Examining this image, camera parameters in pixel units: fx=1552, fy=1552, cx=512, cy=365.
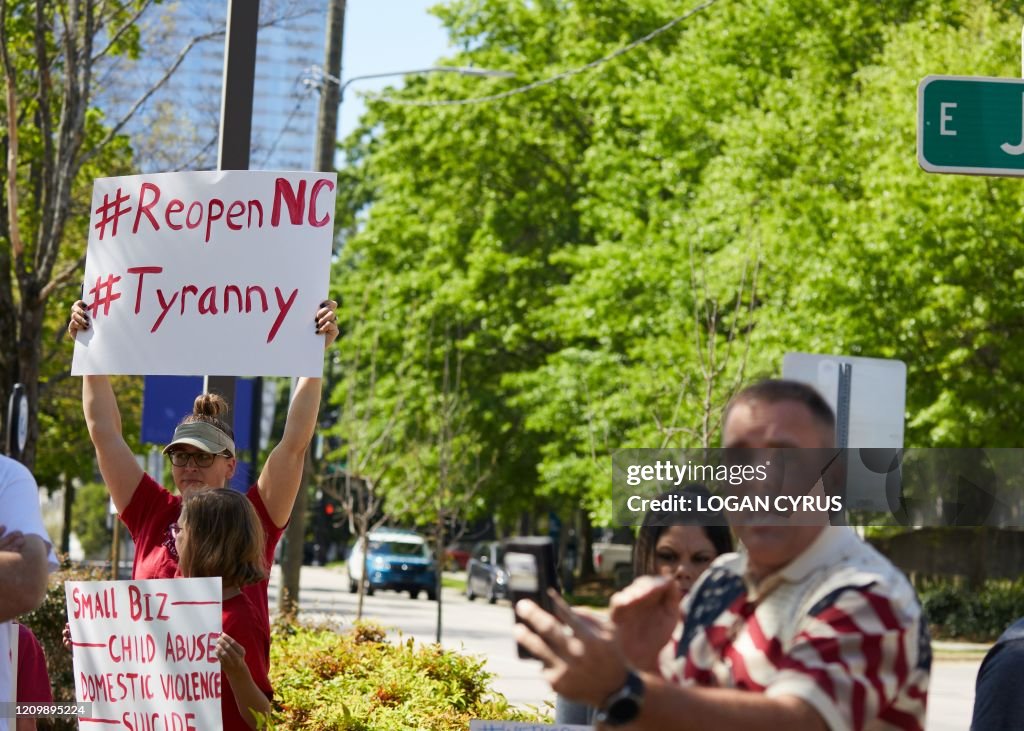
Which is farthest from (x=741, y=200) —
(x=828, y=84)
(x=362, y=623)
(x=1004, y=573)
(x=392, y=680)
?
(x=392, y=680)

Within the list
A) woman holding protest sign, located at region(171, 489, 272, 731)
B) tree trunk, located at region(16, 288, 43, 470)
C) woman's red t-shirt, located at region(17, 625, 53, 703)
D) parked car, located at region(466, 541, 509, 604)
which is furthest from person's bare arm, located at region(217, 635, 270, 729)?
parked car, located at region(466, 541, 509, 604)

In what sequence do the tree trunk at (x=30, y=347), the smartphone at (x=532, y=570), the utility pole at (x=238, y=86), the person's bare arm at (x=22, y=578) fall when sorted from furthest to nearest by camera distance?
the tree trunk at (x=30, y=347) < the utility pole at (x=238, y=86) < the person's bare arm at (x=22, y=578) < the smartphone at (x=532, y=570)

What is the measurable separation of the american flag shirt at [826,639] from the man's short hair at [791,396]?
18 cm

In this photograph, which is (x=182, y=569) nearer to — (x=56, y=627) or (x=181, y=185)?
(x=181, y=185)

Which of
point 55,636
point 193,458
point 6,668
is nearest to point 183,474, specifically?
point 193,458

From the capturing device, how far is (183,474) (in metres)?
4.82

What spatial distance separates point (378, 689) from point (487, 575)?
33.9 metres

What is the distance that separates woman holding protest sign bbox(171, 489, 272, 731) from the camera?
4.23m

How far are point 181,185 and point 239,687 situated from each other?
200cm

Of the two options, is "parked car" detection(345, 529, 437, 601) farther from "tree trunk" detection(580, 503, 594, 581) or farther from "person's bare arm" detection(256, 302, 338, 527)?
"person's bare arm" detection(256, 302, 338, 527)

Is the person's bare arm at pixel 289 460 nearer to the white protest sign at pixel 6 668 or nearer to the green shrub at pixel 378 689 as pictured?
the white protest sign at pixel 6 668

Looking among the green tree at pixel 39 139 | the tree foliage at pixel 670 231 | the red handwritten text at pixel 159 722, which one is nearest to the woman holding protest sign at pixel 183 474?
the red handwritten text at pixel 159 722

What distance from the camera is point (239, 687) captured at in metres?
4.27

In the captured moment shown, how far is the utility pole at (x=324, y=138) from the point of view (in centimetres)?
1428
